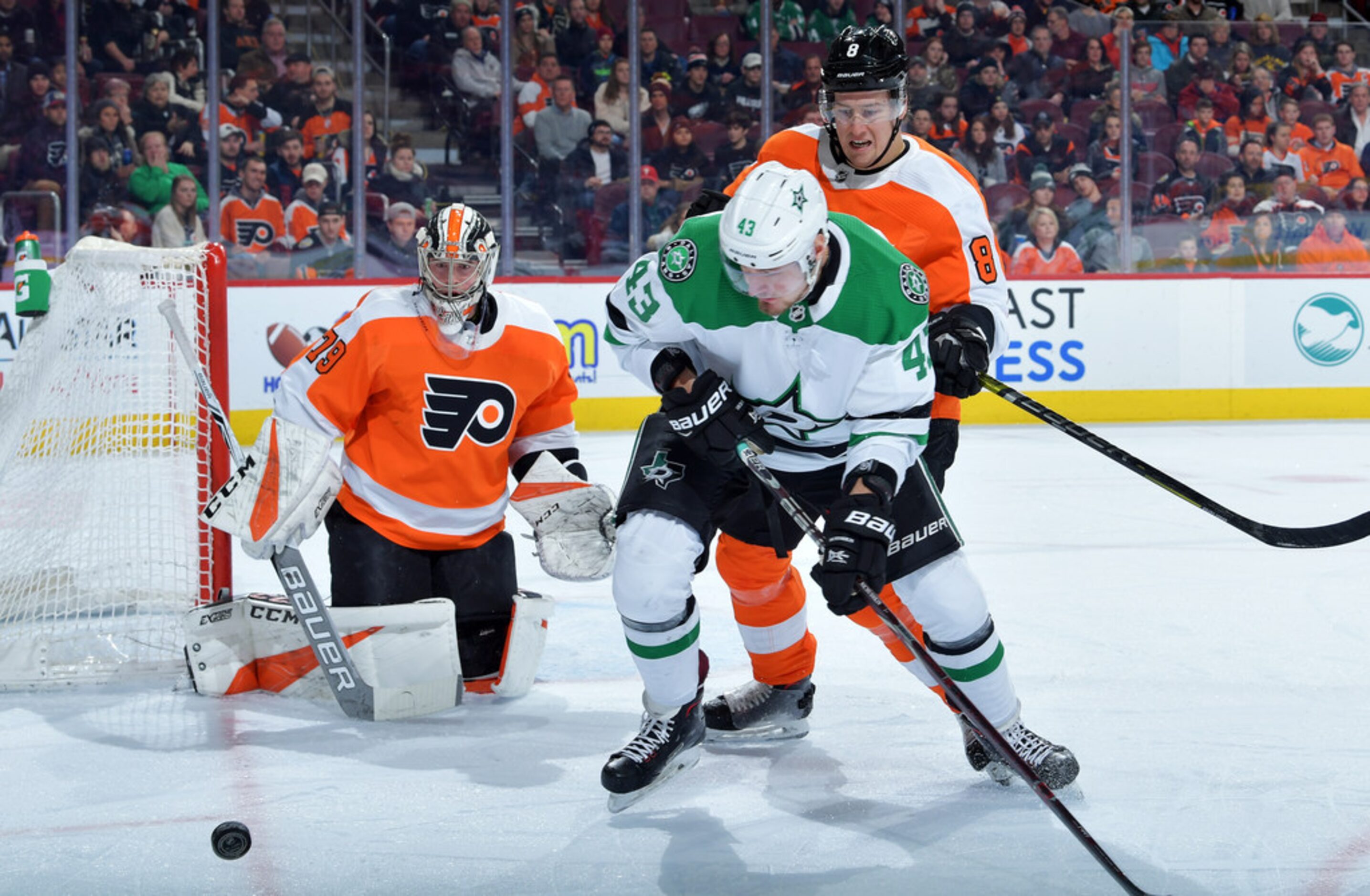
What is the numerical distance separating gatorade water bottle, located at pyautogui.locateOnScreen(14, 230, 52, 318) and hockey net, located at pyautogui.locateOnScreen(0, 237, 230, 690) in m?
0.09

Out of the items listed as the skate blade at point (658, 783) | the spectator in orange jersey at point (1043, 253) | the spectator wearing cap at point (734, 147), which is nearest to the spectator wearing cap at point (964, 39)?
the spectator in orange jersey at point (1043, 253)

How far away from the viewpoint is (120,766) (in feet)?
7.90

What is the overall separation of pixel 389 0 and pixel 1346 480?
4925mm

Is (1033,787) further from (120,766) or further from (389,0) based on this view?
(389,0)

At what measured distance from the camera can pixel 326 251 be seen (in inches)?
279

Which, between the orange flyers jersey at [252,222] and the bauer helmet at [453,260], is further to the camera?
the orange flyers jersey at [252,222]

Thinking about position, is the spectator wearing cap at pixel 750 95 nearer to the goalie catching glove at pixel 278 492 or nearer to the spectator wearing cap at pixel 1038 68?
the spectator wearing cap at pixel 1038 68

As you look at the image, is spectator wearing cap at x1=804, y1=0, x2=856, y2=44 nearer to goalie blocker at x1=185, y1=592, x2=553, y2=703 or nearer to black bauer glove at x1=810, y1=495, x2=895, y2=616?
goalie blocker at x1=185, y1=592, x2=553, y2=703

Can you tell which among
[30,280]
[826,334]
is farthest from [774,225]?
[30,280]

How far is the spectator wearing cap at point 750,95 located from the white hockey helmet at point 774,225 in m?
5.74

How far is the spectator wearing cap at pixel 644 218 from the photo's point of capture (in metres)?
7.48

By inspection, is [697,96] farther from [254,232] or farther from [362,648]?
[362,648]

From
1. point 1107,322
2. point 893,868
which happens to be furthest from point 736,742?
point 1107,322

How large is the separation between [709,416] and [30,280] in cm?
151
